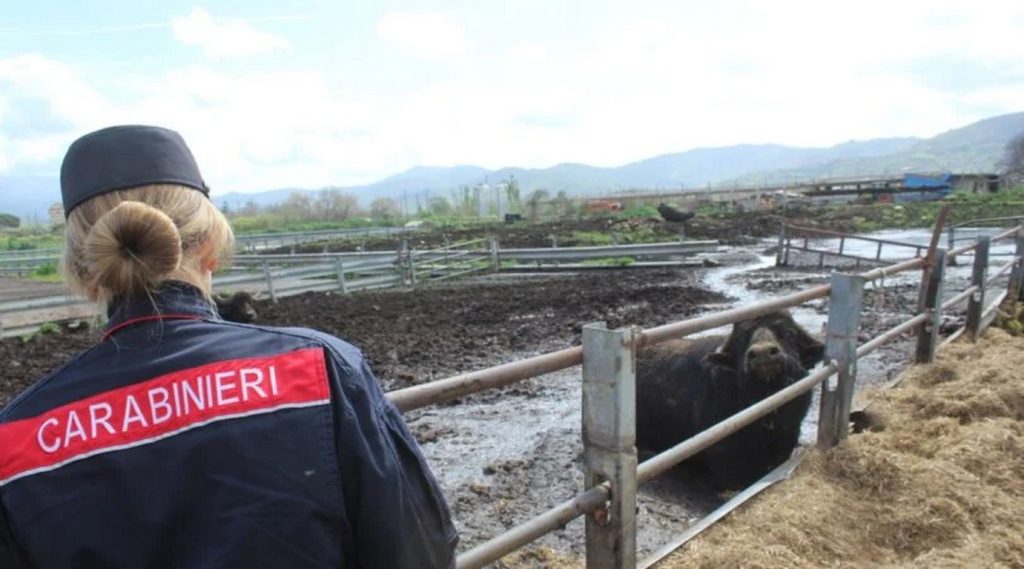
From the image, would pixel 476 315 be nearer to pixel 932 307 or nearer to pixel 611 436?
pixel 932 307

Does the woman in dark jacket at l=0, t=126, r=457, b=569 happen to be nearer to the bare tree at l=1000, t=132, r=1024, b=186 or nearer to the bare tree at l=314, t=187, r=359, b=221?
the bare tree at l=1000, t=132, r=1024, b=186

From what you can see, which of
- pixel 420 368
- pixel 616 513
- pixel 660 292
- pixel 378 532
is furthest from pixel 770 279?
pixel 378 532

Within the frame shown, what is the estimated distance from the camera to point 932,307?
6.35m

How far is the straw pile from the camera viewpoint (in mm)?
3252

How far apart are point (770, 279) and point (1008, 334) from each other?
8022 mm

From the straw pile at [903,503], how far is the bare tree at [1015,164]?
58.6 meters

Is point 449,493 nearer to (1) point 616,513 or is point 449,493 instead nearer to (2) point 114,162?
(1) point 616,513

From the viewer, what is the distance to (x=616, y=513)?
2727 mm

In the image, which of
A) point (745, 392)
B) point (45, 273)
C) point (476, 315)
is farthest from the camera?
point (45, 273)

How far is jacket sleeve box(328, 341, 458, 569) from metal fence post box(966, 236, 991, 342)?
24.8ft

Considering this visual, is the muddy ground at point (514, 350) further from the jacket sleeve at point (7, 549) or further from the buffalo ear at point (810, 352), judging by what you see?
the jacket sleeve at point (7, 549)

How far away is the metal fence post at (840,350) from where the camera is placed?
4.27 metres

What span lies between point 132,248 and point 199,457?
1.17 ft

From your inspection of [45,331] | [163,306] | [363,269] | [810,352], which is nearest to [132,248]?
[163,306]
